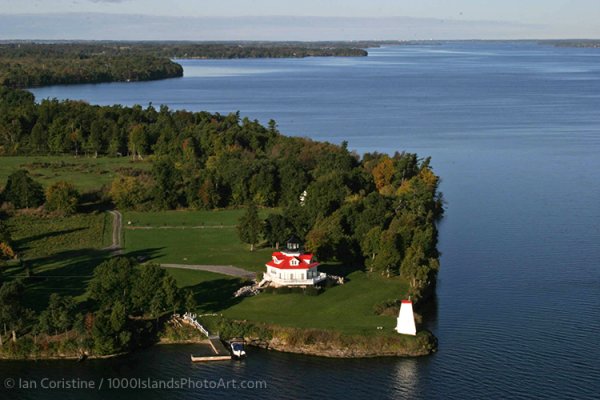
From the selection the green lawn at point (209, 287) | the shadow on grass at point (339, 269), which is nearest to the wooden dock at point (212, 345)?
the green lawn at point (209, 287)

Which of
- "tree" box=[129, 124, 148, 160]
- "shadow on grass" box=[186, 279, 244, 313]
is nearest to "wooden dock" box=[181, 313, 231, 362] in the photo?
"shadow on grass" box=[186, 279, 244, 313]

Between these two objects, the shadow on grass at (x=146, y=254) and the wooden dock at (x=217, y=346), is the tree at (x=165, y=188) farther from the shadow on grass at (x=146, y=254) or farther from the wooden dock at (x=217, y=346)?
the wooden dock at (x=217, y=346)

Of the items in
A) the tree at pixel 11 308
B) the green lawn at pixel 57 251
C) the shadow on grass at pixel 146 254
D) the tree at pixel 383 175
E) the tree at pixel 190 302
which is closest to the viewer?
the tree at pixel 11 308

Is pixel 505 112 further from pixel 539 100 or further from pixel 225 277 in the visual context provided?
pixel 225 277

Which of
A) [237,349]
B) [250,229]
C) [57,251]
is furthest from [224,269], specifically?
[237,349]

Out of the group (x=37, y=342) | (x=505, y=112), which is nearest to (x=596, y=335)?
(x=37, y=342)

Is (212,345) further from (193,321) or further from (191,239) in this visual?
(191,239)
